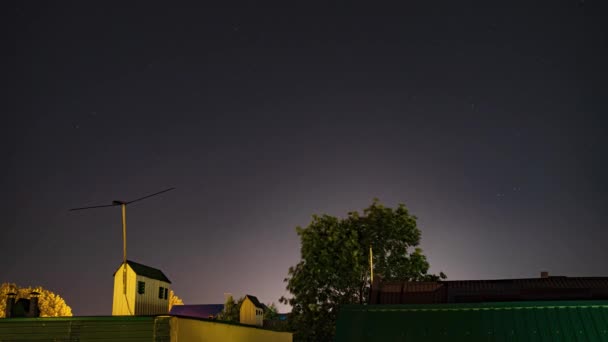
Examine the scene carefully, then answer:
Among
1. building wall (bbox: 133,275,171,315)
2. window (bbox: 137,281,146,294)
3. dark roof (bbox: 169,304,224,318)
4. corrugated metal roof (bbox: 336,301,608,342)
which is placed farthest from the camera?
dark roof (bbox: 169,304,224,318)

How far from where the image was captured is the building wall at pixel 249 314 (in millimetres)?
94000

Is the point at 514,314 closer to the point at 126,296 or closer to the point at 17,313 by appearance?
the point at 17,313

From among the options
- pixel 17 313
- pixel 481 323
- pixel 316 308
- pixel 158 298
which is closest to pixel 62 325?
pixel 17 313

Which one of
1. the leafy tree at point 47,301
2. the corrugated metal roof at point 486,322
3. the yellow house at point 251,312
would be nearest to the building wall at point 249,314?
the yellow house at point 251,312

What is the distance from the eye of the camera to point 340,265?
4672 centimetres

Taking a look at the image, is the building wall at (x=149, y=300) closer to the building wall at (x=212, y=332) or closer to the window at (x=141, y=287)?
the window at (x=141, y=287)

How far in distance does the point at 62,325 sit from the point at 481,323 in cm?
1113

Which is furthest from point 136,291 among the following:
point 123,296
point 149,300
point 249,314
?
point 249,314

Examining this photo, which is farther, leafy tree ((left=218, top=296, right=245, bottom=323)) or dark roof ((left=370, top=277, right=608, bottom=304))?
leafy tree ((left=218, top=296, right=245, bottom=323))

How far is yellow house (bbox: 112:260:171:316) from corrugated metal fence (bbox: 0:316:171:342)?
15.3 m

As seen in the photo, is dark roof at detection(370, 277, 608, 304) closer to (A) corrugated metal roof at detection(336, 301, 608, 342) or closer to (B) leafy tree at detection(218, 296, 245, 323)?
(A) corrugated metal roof at detection(336, 301, 608, 342)

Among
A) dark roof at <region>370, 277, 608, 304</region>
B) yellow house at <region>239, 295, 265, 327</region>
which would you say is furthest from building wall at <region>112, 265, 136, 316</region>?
yellow house at <region>239, 295, 265, 327</region>

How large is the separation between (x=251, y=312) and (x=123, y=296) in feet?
213

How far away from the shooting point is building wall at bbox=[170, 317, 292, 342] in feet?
51.8
